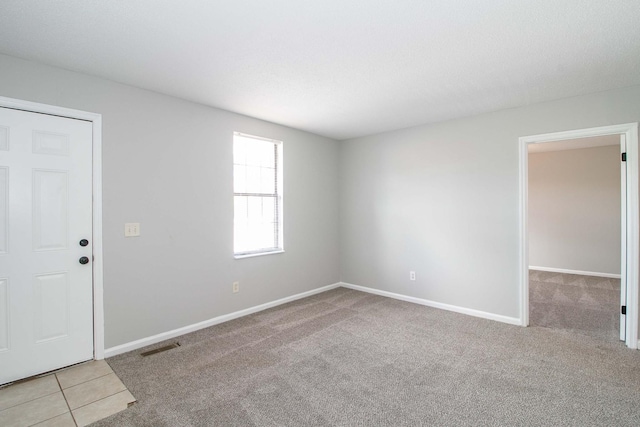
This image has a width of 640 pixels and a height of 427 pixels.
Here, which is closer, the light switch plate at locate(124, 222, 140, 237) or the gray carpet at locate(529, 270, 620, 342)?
the light switch plate at locate(124, 222, 140, 237)

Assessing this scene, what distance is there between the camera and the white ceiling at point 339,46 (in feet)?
5.91

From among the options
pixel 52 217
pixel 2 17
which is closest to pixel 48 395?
pixel 52 217

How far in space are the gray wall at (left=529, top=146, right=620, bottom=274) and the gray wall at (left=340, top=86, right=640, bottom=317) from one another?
145 inches

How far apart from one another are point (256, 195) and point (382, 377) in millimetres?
2574

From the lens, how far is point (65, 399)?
218 cm

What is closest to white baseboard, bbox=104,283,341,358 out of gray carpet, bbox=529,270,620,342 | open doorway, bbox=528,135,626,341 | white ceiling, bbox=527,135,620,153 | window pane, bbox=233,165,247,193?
window pane, bbox=233,165,247,193

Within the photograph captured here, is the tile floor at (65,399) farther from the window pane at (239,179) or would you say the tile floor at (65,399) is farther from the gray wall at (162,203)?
the window pane at (239,179)

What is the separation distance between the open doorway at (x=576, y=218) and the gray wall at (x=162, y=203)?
446 centimetres

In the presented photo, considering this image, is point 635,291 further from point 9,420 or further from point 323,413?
point 9,420

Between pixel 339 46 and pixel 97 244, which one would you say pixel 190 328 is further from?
pixel 339 46

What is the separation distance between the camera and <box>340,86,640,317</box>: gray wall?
348cm

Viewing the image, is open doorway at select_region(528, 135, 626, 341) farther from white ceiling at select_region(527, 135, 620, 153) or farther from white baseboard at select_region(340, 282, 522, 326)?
white baseboard at select_region(340, 282, 522, 326)

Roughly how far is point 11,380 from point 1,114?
1988 millimetres

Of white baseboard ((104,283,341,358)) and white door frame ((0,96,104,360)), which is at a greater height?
white door frame ((0,96,104,360))
